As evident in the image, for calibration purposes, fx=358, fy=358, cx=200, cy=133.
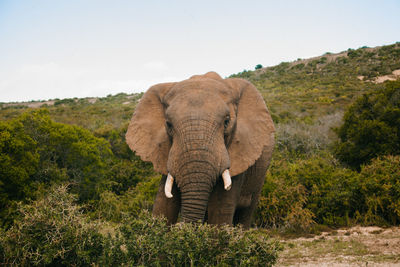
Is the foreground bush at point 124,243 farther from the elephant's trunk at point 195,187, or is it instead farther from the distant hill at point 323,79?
the distant hill at point 323,79

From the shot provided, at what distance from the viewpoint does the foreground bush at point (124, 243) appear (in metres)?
3.56

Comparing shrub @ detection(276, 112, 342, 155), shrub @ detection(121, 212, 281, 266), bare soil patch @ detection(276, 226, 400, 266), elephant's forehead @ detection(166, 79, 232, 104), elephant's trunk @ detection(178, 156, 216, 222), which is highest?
elephant's forehead @ detection(166, 79, 232, 104)

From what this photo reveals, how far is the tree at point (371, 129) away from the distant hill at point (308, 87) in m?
8.46

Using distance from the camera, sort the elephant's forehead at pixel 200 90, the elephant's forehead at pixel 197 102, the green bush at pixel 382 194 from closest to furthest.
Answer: the elephant's forehead at pixel 197 102 < the elephant's forehead at pixel 200 90 < the green bush at pixel 382 194

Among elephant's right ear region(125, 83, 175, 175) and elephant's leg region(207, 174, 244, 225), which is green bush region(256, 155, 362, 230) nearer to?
elephant's leg region(207, 174, 244, 225)

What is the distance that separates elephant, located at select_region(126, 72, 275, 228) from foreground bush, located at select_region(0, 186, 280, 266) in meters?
0.32

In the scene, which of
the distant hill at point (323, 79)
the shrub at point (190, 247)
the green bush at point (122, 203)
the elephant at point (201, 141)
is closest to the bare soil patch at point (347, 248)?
the elephant at point (201, 141)

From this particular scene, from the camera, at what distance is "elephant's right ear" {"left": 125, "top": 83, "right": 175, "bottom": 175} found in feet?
15.0

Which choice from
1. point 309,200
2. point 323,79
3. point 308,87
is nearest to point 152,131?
point 309,200

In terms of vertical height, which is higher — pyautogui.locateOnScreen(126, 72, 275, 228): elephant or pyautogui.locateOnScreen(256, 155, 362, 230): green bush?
pyautogui.locateOnScreen(126, 72, 275, 228): elephant

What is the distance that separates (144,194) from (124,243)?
779 cm

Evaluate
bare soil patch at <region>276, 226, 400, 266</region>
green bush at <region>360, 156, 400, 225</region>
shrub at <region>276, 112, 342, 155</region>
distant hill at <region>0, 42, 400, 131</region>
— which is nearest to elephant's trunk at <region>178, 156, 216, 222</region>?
bare soil patch at <region>276, 226, 400, 266</region>

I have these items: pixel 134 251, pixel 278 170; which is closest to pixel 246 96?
pixel 134 251

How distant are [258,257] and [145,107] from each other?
2603 mm
